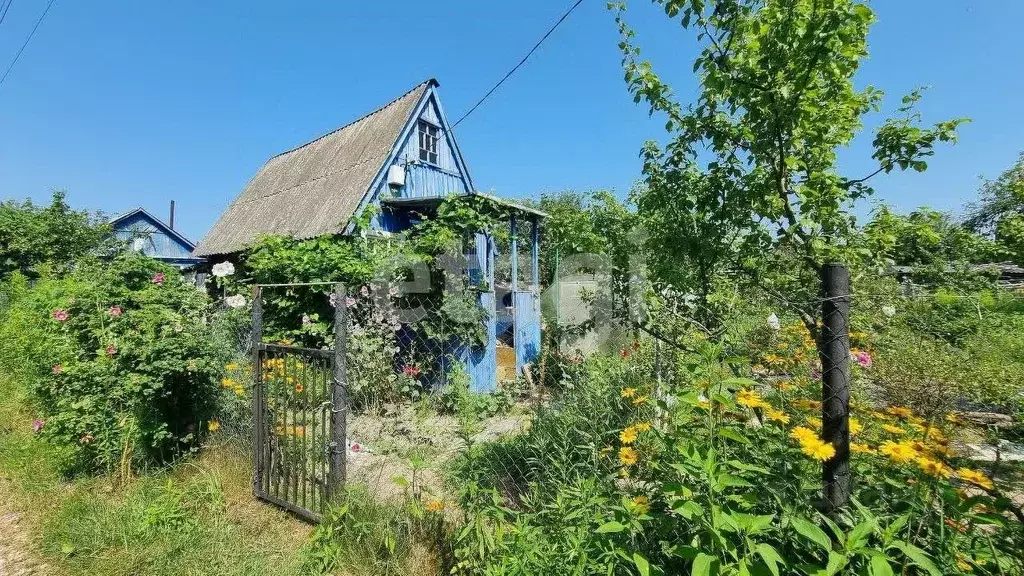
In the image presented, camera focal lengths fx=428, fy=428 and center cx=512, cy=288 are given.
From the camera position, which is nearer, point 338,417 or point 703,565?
point 703,565

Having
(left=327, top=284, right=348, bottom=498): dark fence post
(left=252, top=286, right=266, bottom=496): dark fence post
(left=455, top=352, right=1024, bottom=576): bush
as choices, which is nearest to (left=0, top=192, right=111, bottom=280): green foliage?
(left=252, top=286, right=266, bottom=496): dark fence post

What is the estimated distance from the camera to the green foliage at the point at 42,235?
1325 cm

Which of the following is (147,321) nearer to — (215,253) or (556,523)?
(556,523)

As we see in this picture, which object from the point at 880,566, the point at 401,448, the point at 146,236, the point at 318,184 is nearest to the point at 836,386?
the point at 880,566

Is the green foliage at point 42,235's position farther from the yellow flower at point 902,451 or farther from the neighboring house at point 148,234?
the yellow flower at point 902,451

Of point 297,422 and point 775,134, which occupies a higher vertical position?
point 775,134

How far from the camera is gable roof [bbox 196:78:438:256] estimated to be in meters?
7.64

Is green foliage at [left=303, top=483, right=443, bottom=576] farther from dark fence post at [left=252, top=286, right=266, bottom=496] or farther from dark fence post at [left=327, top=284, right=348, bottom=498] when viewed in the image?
dark fence post at [left=252, top=286, right=266, bottom=496]

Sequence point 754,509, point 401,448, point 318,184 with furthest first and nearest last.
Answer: point 318,184 < point 401,448 < point 754,509

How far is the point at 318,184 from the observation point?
9.31m

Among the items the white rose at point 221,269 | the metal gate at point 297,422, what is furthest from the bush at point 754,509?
the white rose at point 221,269

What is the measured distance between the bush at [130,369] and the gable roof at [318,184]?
2898 mm

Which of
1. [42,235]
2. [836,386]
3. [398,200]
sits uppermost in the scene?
[42,235]

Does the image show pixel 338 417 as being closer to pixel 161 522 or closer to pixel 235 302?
pixel 161 522
